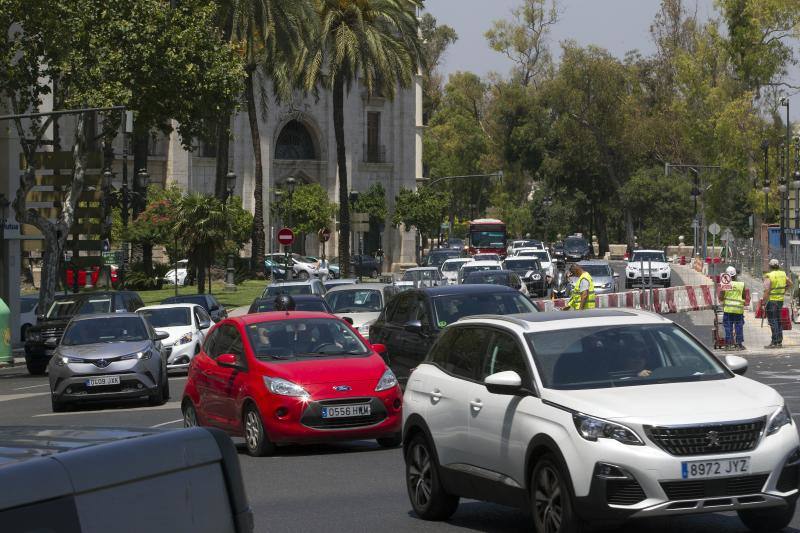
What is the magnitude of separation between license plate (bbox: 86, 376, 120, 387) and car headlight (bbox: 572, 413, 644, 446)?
1438 centimetres

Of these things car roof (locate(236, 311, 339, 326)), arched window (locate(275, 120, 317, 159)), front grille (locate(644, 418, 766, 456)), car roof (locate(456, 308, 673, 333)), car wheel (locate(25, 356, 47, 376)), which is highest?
arched window (locate(275, 120, 317, 159))

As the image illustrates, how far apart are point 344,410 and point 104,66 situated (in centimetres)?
2461

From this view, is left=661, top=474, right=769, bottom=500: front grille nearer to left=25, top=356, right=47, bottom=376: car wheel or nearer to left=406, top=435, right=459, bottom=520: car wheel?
left=406, top=435, right=459, bottom=520: car wheel

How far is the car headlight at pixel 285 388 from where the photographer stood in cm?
1488

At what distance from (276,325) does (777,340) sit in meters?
17.6

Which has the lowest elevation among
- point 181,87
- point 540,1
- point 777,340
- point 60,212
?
point 777,340

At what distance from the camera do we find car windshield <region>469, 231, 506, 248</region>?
303 ft

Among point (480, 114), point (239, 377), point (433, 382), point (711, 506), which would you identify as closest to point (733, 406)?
point (711, 506)

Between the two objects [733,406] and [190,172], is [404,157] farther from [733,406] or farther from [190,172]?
[733,406]

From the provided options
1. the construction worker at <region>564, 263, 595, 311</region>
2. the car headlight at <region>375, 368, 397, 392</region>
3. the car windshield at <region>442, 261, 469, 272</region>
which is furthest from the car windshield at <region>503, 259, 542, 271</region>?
the car headlight at <region>375, 368, 397, 392</region>

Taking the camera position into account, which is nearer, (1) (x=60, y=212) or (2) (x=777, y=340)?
(2) (x=777, y=340)

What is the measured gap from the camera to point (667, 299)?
45938mm

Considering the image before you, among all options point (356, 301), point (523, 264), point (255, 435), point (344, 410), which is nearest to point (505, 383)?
point (344, 410)

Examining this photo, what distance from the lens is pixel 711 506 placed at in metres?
8.72
